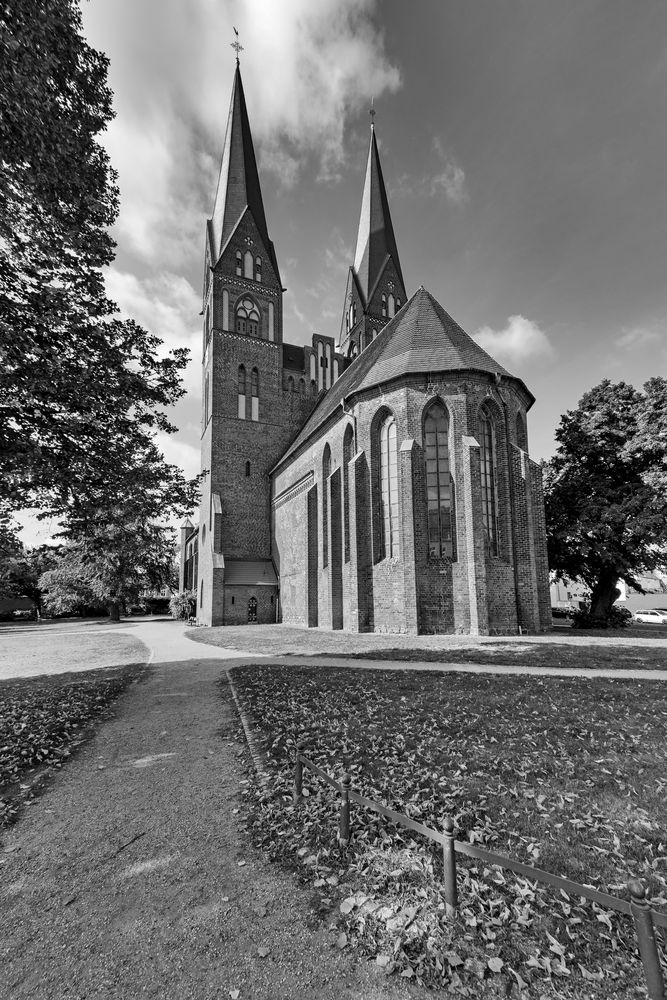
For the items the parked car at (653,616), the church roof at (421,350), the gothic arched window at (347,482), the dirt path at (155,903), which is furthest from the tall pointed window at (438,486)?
the parked car at (653,616)

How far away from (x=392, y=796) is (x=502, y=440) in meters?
16.6

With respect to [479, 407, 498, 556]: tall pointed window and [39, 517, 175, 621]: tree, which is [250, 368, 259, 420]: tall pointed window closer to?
[39, 517, 175, 621]: tree

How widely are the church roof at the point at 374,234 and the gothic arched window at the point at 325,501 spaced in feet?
60.2

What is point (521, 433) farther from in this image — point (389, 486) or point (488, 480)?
point (389, 486)

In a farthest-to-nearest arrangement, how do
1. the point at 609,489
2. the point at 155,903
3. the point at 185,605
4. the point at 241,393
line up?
the point at 185,605 → the point at 241,393 → the point at 609,489 → the point at 155,903

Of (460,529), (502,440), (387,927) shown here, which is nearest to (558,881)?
(387,927)

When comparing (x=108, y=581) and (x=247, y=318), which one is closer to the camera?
(x=247, y=318)

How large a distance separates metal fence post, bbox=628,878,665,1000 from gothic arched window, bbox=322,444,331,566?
63.6 ft

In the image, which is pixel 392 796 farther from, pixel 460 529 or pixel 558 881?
pixel 460 529

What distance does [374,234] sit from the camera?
119 feet

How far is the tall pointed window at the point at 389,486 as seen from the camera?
1819 centimetres

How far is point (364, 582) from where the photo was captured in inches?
719

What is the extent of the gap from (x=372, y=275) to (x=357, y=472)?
22994 millimetres

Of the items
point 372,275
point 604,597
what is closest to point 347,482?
point 604,597
